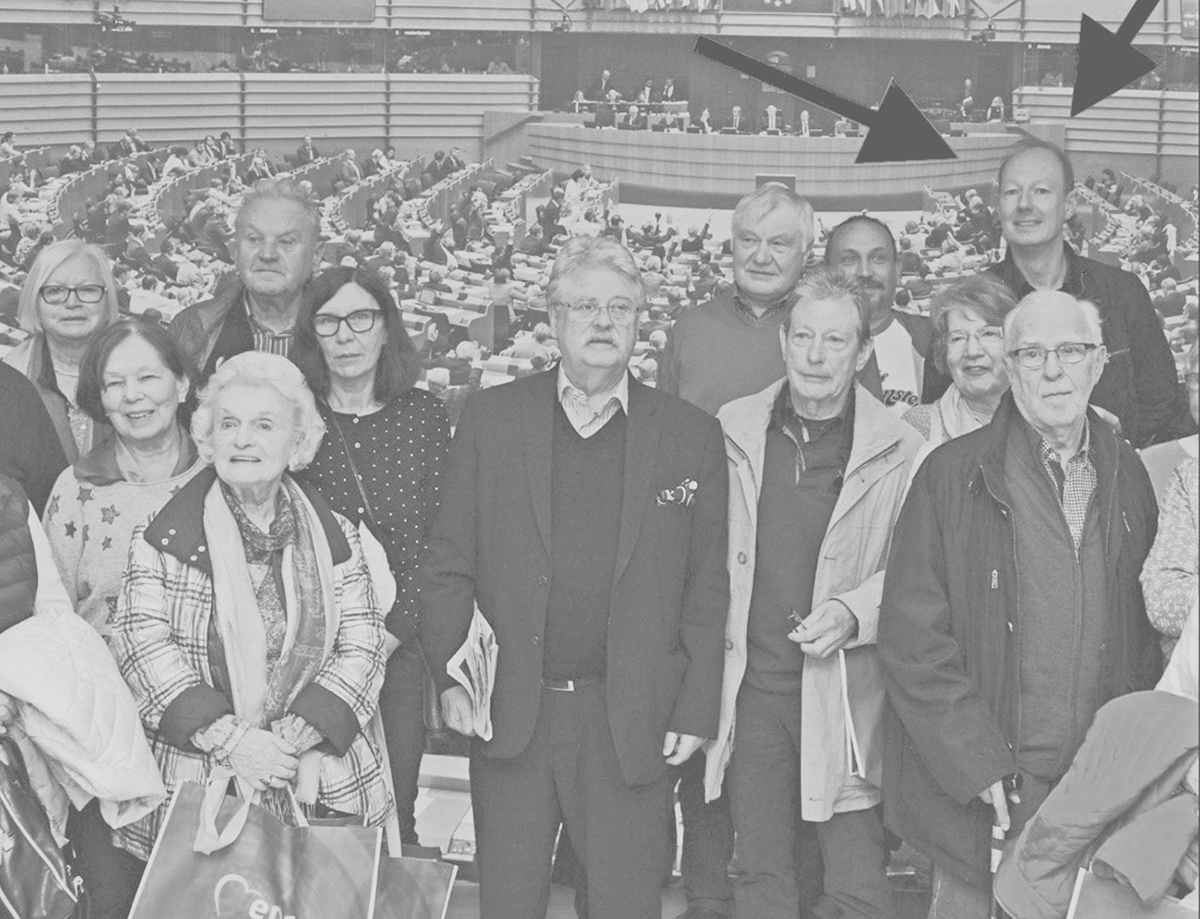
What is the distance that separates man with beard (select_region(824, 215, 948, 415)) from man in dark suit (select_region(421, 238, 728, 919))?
29.5 inches

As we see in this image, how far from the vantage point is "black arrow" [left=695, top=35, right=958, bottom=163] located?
4.61 metres

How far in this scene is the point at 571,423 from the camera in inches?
139

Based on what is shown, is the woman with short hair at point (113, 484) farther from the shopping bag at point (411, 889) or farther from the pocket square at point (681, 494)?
the pocket square at point (681, 494)

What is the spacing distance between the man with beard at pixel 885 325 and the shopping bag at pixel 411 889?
1.54m

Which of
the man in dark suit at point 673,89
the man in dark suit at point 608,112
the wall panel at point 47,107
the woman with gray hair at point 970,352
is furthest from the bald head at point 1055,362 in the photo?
the wall panel at point 47,107

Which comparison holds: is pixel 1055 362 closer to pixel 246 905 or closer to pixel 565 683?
pixel 565 683

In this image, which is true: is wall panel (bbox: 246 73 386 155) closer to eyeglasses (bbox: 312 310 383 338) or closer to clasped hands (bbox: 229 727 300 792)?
eyeglasses (bbox: 312 310 383 338)

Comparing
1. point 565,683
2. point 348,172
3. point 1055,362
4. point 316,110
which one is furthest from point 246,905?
point 316,110

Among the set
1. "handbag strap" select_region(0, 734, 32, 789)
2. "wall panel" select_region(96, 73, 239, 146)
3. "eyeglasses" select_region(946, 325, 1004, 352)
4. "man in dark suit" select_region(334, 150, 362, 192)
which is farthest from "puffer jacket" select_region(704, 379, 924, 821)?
"wall panel" select_region(96, 73, 239, 146)

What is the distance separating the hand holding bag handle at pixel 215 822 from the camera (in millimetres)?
3170

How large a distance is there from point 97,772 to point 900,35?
2.82 meters

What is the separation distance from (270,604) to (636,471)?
77 centimetres

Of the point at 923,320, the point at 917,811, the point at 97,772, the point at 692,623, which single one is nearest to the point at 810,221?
the point at 923,320

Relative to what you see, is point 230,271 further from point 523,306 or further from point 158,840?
point 158,840
